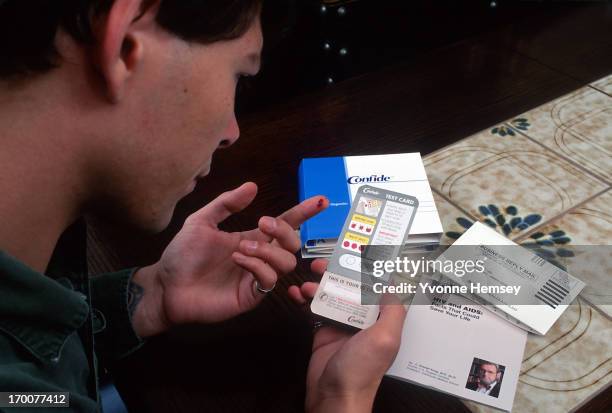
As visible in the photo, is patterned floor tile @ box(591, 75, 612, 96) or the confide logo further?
patterned floor tile @ box(591, 75, 612, 96)

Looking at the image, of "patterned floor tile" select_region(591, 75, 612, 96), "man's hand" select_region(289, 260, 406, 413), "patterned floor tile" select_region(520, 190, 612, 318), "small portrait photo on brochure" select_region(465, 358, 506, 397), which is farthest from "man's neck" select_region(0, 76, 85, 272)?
"patterned floor tile" select_region(591, 75, 612, 96)

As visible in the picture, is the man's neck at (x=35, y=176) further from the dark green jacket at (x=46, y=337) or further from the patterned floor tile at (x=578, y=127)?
the patterned floor tile at (x=578, y=127)

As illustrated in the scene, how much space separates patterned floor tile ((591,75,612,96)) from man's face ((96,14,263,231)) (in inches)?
30.9

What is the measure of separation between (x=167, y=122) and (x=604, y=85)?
0.90 m

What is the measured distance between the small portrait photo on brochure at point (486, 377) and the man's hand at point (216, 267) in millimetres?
240

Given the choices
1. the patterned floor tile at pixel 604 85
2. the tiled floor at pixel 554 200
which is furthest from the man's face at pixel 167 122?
the patterned floor tile at pixel 604 85

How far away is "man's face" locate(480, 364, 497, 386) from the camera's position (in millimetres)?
536

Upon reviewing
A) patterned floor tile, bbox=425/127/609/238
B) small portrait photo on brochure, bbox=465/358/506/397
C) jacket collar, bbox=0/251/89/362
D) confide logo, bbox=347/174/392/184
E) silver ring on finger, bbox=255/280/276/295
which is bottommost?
small portrait photo on brochure, bbox=465/358/506/397

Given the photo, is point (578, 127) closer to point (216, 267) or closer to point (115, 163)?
point (216, 267)

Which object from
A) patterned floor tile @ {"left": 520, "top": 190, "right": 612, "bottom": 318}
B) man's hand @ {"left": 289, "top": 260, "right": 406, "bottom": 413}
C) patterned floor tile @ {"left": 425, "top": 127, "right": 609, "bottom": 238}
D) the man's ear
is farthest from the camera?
patterned floor tile @ {"left": 425, "top": 127, "right": 609, "bottom": 238}

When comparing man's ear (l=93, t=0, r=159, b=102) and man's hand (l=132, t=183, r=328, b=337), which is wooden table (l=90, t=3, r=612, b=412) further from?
man's ear (l=93, t=0, r=159, b=102)

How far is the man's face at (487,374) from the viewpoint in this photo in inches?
21.1

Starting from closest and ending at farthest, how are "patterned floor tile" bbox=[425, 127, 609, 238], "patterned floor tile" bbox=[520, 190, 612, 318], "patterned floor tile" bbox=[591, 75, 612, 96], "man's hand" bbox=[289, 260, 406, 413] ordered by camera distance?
1. "man's hand" bbox=[289, 260, 406, 413]
2. "patterned floor tile" bbox=[520, 190, 612, 318]
3. "patterned floor tile" bbox=[425, 127, 609, 238]
4. "patterned floor tile" bbox=[591, 75, 612, 96]

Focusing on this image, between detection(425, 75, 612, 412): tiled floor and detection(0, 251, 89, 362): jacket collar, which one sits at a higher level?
detection(0, 251, 89, 362): jacket collar
